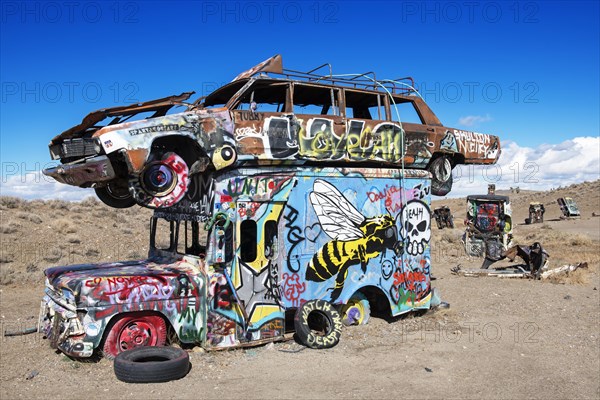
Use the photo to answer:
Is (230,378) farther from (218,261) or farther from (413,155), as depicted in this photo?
(413,155)

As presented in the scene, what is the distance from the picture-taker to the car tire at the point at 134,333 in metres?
7.57

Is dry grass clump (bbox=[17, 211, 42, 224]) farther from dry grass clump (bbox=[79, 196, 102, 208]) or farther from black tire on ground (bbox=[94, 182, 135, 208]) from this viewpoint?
black tire on ground (bbox=[94, 182, 135, 208])

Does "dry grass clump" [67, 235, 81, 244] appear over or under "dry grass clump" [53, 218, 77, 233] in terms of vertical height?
under

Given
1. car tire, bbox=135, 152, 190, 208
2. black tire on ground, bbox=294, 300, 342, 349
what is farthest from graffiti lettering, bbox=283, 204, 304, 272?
car tire, bbox=135, 152, 190, 208

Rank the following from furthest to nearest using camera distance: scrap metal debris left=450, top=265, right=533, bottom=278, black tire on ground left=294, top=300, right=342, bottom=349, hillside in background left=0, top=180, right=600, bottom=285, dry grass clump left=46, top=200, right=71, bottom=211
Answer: dry grass clump left=46, top=200, right=71, bottom=211
hillside in background left=0, top=180, right=600, bottom=285
scrap metal debris left=450, top=265, right=533, bottom=278
black tire on ground left=294, top=300, right=342, bottom=349

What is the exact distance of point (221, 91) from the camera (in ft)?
32.0

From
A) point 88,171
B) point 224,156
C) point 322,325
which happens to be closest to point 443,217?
point 322,325

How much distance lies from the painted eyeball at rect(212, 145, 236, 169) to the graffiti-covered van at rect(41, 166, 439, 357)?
0.64 feet

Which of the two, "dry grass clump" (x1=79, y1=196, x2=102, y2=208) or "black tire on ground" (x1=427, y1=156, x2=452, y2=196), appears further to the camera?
"dry grass clump" (x1=79, y1=196, x2=102, y2=208)

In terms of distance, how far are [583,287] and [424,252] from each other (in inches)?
258

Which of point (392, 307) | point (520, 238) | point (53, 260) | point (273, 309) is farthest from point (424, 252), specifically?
point (520, 238)

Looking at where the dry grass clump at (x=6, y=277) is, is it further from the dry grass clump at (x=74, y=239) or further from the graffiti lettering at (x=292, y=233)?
the graffiti lettering at (x=292, y=233)

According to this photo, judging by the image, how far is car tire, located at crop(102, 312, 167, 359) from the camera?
757 centimetres

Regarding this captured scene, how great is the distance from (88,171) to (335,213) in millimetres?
3962
